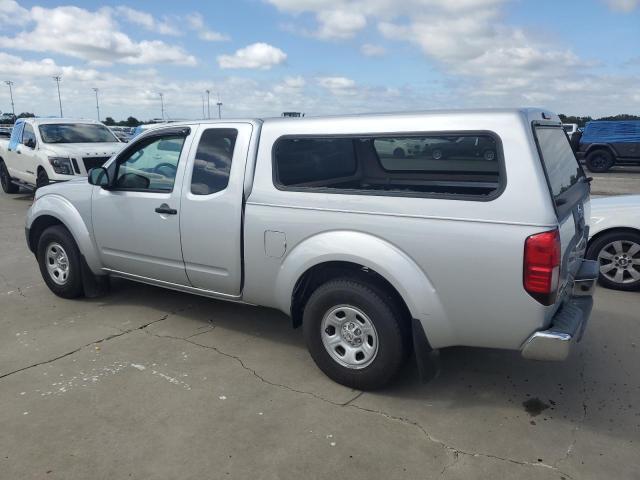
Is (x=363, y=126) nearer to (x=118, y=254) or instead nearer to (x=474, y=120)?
(x=474, y=120)

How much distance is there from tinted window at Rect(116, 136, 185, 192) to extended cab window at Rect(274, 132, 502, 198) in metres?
1.07

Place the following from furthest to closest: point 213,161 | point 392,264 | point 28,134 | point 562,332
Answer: point 28,134 → point 213,161 → point 392,264 → point 562,332

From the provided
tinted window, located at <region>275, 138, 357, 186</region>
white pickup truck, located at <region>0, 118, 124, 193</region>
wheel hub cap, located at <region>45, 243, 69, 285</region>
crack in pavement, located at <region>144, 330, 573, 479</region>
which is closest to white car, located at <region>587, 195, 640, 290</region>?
tinted window, located at <region>275, 138, 357, 186</region>

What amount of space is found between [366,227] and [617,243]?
3.58 meters

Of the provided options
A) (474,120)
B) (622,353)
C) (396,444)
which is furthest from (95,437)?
(622,353)

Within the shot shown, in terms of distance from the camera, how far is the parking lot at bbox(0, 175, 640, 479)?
2.82 metres

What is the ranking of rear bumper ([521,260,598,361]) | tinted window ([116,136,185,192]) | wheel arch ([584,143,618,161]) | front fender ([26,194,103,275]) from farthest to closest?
wheel arch ([584,143,618,161]), front fender ([26,194,103,275]), tinted window ([116,136,185,192]), rear bumper ([521,260,598,361])

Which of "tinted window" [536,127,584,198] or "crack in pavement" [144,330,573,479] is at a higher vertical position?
"tinted window" [536,127,584,198]

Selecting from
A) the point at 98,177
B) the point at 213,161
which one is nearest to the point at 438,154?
the point at 213,161

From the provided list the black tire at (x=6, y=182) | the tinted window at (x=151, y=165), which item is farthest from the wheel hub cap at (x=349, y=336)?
the black tire at (x=6, y=182)

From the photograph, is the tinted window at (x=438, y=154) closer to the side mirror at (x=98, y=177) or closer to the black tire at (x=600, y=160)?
the side mirror at (x=98, y=177)

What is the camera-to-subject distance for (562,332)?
2959 millimetres

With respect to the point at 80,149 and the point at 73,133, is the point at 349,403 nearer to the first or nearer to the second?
the point at 80,149

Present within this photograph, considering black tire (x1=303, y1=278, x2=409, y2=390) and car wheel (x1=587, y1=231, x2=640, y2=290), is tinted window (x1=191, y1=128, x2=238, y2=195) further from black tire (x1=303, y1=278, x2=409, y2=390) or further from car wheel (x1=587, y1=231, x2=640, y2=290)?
car wheel (x1=587, y1=231, x2=640, y2=290)
